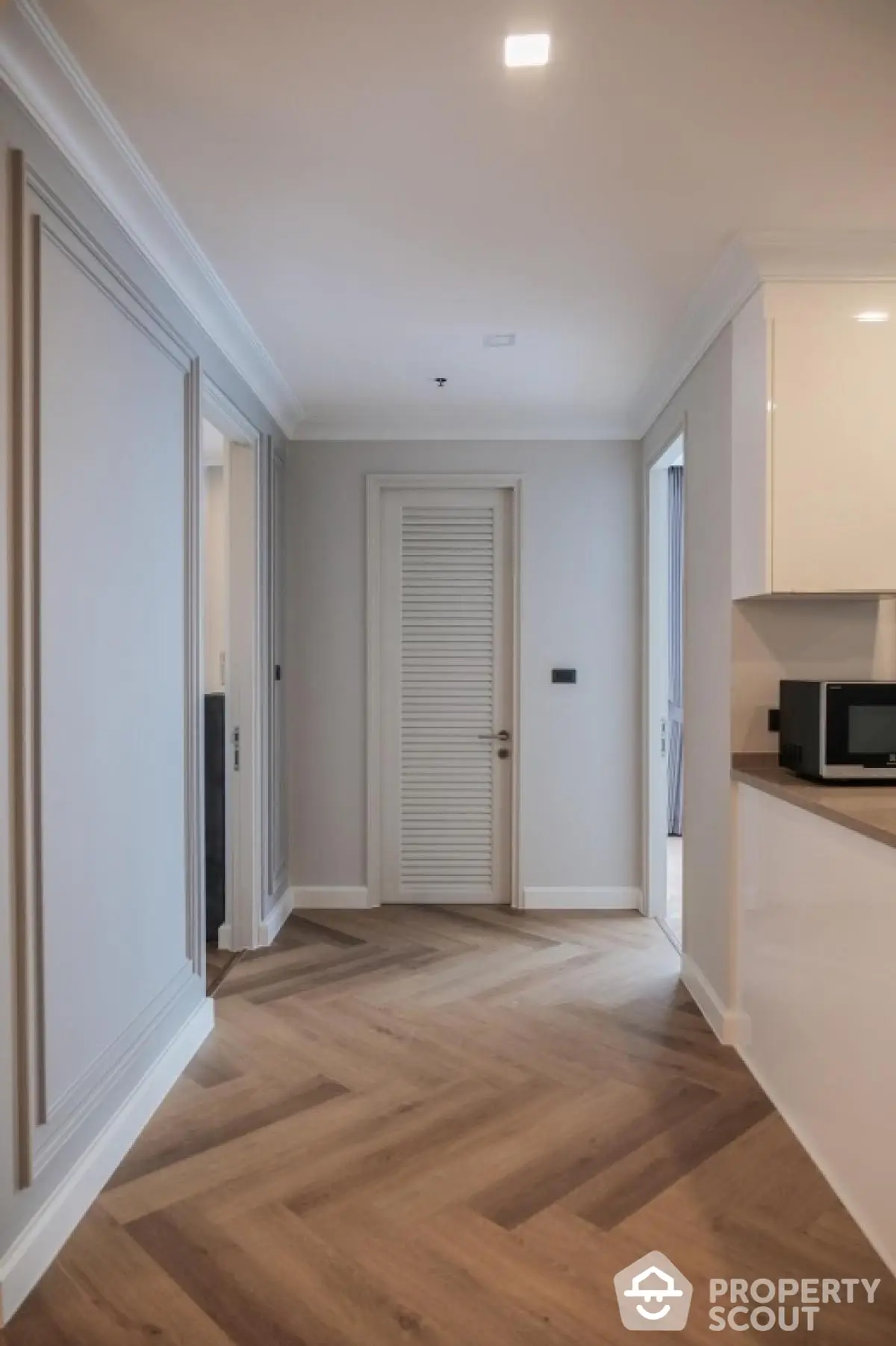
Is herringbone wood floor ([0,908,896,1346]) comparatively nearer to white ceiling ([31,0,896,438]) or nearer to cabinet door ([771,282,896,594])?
cabinet door ([771,282,896,594])

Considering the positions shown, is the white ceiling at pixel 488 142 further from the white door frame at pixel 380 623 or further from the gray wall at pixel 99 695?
the white door frame at pixel 380 623

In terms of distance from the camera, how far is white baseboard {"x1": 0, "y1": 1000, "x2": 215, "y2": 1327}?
1.84 m

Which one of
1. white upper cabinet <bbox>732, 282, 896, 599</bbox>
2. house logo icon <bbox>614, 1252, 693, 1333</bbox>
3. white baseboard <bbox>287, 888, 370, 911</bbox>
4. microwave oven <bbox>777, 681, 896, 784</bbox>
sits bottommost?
house logo icon <bbox>614, 1252, 693, 1333</bbox>

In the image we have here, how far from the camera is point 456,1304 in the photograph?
1874mm

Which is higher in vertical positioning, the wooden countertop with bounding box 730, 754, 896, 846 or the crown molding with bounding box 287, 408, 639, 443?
the crown molding with bounding box 287, 408, 639, 443

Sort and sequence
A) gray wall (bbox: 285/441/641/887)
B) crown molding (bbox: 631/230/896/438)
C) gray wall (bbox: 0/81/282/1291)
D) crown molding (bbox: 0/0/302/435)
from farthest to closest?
gray wall (bbox: 285/441/641/887) → crown molding (bbox: 631/230/896/438) → gray wall (bbox: 0/81/282/1291) → crown molding (bbox: 0/0/302/435)

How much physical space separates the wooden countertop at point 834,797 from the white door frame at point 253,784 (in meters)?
2.05

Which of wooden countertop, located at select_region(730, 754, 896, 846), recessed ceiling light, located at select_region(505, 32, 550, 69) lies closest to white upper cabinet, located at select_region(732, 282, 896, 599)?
wooden countertop, located at select_region(730, 754, 896, 846)

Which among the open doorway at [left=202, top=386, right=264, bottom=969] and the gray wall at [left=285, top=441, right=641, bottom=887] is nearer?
the open doorway at [left=202, top=386, right=264, bottom=969]

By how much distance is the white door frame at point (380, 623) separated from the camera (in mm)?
4809

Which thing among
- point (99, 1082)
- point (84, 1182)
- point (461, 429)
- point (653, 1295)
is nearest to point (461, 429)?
point (461, 429)

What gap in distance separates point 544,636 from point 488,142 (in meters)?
2.84

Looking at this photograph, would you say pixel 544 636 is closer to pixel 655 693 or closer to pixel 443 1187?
pixel 655 693

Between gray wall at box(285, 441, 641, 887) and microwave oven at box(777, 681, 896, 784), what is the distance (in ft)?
6.68
